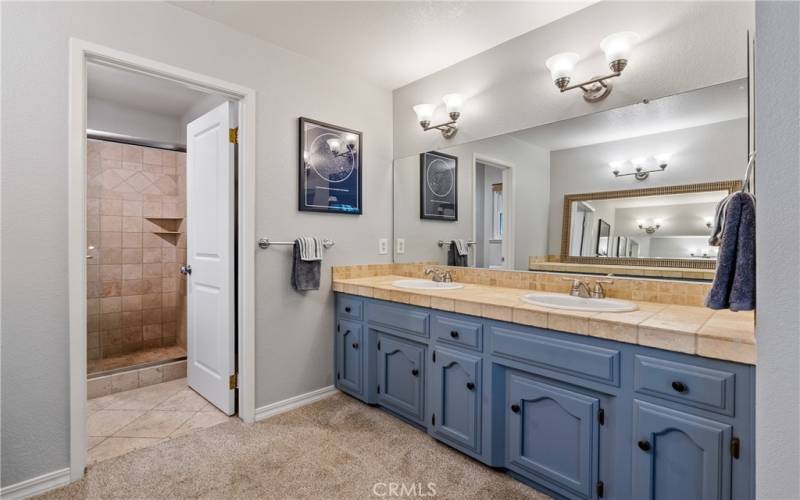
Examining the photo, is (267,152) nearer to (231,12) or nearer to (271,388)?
(231,12)

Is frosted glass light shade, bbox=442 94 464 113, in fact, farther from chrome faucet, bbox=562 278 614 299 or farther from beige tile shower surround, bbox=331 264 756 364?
chrome faucet, bbox=562 278 614 299

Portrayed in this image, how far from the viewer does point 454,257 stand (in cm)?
273

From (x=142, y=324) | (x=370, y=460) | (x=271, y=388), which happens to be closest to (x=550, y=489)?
(x=370, y=460)

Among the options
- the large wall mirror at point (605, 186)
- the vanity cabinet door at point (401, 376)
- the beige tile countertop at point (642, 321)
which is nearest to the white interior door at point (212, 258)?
the vanity cabinet door at point (401, 376)

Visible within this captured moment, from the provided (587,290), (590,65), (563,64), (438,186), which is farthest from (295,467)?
(590,65)

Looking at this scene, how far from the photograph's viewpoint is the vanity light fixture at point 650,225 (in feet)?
5.99

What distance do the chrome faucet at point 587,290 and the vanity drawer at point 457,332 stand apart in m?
0.58

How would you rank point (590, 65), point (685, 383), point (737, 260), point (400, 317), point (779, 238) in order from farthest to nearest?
point (400, 317) < point (590, 65) < point (685, 383) < point (737, 260) < point (779, 238)

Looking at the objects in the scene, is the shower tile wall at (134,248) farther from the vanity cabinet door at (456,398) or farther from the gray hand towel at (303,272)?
the vanity cabinet door at (456,398)

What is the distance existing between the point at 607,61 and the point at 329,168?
5.71ft

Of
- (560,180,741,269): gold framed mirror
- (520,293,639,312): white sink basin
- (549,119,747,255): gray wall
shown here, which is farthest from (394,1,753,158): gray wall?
(520,293,639,312): white sink basin

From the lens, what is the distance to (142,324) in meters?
3.55

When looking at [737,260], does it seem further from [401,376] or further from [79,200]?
[79,200]

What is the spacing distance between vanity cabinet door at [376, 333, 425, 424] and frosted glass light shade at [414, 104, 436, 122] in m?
1.52
